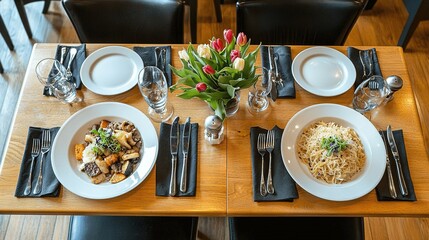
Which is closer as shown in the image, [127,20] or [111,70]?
[111,70]

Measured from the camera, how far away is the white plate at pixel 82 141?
98 centimetres

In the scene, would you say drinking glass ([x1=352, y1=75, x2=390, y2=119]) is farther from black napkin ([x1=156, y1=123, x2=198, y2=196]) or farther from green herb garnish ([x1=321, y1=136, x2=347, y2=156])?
black napkin ([x1=156, y1=123, x2=198, y2=196])

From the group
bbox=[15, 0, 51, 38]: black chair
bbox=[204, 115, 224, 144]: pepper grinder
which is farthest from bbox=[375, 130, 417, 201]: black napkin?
bbox=[15, 0, 51, 38]: black chair

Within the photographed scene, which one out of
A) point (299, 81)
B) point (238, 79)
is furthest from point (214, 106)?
point (299, 81)

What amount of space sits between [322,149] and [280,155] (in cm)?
13

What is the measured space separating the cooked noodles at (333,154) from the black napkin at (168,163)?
330 millimetres

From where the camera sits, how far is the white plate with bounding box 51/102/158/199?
38.8 inches

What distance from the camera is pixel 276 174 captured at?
1023 millimetres

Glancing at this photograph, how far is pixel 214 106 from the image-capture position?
0.99m

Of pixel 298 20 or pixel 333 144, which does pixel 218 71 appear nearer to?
pixel 333 144

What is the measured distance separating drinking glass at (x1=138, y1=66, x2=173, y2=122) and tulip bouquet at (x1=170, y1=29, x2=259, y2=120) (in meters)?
0.14

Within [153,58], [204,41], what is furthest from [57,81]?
[204,41]

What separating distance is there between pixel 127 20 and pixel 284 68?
69 centimetres

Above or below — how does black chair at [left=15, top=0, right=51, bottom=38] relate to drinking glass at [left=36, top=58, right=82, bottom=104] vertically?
below
